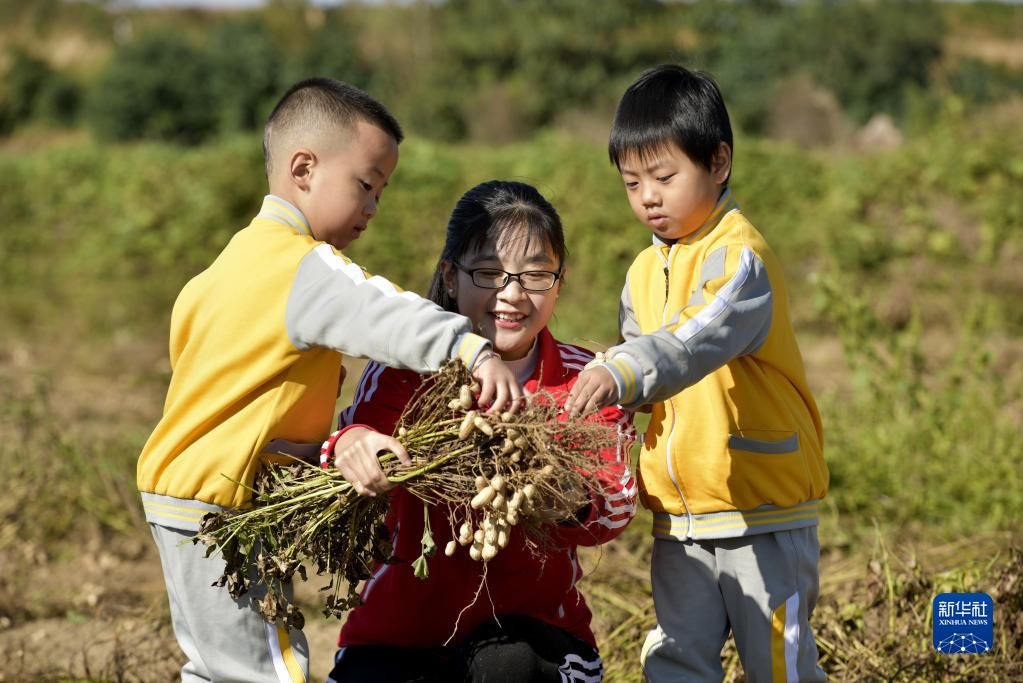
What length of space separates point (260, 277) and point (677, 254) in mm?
1026

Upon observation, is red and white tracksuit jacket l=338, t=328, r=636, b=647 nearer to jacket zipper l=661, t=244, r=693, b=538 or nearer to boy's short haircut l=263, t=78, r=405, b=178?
jacket zipper l=661, t=244, r=693, b=538

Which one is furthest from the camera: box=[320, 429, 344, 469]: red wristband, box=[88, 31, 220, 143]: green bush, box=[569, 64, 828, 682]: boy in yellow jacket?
box=[88, 31, 220, 143]: green bush

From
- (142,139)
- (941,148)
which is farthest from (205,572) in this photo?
(142,139)

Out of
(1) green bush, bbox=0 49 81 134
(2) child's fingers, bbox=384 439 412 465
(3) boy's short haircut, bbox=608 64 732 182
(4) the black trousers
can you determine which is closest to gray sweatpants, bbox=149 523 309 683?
(4) the black trousers

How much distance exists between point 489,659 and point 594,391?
30.8 inches

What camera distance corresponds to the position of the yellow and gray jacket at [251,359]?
228cm

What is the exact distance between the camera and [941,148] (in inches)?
383

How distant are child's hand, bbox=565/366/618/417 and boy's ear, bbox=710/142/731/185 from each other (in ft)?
2.52

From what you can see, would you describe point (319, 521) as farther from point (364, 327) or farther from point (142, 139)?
point (142, 139)

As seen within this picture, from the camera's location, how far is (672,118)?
104 inches

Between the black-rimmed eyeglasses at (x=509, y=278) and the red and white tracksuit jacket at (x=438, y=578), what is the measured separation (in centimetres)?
19

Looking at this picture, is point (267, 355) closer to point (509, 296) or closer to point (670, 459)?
point (509, 296)

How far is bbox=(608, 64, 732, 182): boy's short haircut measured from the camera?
2645mm

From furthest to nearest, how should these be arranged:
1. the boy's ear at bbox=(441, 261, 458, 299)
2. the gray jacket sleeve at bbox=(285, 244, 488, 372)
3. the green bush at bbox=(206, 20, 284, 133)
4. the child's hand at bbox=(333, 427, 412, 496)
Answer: the green bush at bbox=(206, 20, 284, 133) < the boy's ear at bbox=(441, 261, 458, 299) < the child's hand at bbox=(333, 427, 412, 496) < the gray jacket sleeve at bbox=(285, 244, 488, 372)
